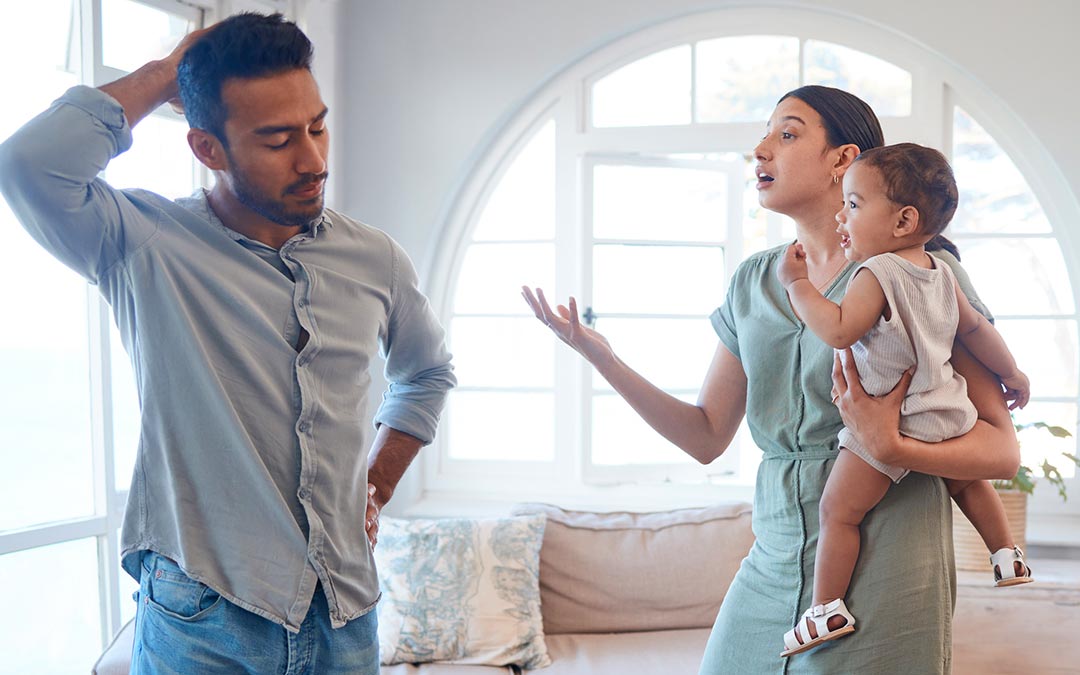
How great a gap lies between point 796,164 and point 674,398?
0.46m

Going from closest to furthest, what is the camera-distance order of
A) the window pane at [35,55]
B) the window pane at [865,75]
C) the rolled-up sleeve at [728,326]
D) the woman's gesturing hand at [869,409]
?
the woman's gesturing hand at [869,409] → the rolled-up sleeve at [728,326] → the window pane at [35,55] → the window pane at [865,75]

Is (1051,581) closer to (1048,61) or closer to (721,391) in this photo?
(1048,61)

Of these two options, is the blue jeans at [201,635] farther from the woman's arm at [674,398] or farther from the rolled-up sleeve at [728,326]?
the rolled-up sleeve at [728,326]

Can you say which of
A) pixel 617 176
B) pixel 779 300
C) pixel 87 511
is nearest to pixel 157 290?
pixel 779 300

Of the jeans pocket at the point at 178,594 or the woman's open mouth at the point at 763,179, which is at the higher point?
the woman's open mouth at the point at 763,179

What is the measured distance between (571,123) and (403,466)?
8.97ft

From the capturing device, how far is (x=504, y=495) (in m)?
4.26

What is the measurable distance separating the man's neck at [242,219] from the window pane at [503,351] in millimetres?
2835

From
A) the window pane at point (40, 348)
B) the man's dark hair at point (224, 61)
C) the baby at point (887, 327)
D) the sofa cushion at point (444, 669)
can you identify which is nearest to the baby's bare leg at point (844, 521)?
the baby at point (887, 327)

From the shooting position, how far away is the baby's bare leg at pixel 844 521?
Answer: 144 centimetres

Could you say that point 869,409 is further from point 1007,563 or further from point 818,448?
point 1007,563

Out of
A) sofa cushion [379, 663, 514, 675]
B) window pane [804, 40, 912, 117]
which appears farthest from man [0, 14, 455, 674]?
window pane [804, 40, 912, 117]

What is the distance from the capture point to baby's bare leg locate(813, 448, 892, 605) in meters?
1.44

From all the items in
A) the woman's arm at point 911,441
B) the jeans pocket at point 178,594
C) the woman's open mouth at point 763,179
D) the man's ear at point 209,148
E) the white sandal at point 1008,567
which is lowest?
the white sandal at point 1008,567
